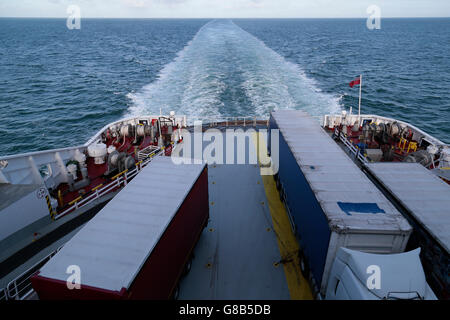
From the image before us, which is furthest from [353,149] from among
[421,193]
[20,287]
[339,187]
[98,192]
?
[20,287]

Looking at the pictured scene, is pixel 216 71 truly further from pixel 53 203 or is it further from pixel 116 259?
pixel 116 259

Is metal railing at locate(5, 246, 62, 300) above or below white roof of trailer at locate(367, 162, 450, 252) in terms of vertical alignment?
below

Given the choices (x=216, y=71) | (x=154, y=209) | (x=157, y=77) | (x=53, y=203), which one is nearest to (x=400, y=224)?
(x=154, y=209)

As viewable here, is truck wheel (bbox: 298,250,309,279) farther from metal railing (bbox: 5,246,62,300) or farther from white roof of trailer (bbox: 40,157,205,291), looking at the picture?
metal railing (bbox: 5,246,62,300)

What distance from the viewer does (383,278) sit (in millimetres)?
6254

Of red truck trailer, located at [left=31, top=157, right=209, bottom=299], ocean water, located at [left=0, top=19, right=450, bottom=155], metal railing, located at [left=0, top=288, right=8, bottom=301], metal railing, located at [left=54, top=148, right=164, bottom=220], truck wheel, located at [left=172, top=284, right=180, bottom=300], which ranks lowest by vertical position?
truck wheel, located at [left=172, top=284, right=180, bottom=300]

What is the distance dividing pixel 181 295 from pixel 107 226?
377 centimetres

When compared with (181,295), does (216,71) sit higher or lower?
higher

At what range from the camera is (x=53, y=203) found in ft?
39.5

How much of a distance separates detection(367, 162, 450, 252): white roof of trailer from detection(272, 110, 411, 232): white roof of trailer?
2.35 ft

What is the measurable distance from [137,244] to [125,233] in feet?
1.92

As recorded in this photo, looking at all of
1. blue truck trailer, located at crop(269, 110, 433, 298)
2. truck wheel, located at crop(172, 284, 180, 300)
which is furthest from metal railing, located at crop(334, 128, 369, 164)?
truck wheel, located at crop(172, 284, 180, 300)

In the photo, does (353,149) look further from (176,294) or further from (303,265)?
(176,294)

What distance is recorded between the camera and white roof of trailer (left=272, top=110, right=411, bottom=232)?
24.1 ft
